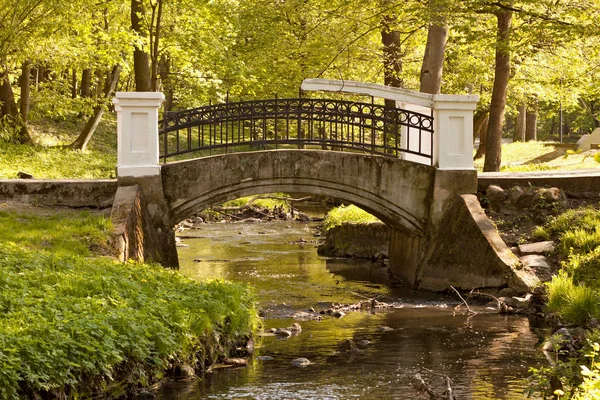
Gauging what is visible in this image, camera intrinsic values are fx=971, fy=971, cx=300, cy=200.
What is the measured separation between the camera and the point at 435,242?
16.2 metres

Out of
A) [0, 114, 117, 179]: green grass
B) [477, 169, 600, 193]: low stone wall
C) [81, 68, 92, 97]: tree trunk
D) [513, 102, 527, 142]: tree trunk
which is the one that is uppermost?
[81, 68, 92, 97]: tree trunk

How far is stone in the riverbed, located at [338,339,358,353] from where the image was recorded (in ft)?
36.6

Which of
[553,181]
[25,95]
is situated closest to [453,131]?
[553,181]

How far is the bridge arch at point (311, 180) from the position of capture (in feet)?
51.7

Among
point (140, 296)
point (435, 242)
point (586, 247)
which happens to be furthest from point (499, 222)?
point (140, 296)

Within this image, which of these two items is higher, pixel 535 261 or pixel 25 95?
pixel 25 95

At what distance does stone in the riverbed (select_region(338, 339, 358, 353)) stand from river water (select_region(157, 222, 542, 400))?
112 mm

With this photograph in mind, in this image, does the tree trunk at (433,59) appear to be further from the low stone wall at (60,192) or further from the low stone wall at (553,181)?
the low stone wall at (60,192)

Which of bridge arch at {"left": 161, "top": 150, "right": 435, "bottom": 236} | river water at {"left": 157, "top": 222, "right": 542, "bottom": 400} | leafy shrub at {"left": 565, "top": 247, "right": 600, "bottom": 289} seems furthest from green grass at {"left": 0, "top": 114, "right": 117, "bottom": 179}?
leafy shrub at {"left": 565, "top": 247, "right": 600, "bottom": 289}

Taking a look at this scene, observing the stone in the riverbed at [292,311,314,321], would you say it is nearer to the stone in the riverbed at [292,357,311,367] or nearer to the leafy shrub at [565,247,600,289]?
the stone in the riverbed at [292,357,311,367]

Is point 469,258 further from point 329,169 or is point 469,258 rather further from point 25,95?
point 25,95

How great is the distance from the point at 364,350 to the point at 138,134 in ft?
19.5

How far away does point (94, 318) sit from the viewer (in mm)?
8766

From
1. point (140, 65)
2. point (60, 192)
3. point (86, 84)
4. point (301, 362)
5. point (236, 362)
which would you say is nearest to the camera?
point (236, 362)
